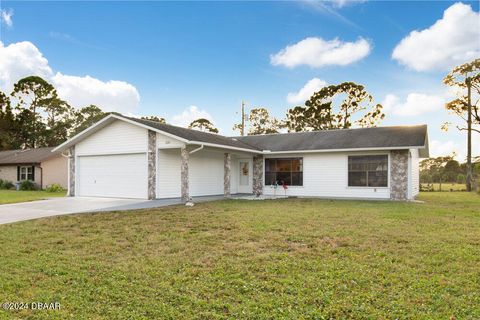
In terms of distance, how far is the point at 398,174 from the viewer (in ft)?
52.2

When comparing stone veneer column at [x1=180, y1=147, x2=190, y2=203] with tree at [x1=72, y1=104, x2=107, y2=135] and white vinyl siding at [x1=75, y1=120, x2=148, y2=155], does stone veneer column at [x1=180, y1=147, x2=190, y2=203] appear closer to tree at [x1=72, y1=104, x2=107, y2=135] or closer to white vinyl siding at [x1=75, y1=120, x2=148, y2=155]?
white vinyl siding at [x1=75, y1=120, x2=148, y2=155]

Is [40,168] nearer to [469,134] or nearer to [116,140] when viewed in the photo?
[116,140]

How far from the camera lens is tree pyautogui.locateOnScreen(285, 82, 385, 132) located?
3600 cm

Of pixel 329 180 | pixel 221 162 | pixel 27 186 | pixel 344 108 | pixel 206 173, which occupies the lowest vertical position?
pixel 27 186

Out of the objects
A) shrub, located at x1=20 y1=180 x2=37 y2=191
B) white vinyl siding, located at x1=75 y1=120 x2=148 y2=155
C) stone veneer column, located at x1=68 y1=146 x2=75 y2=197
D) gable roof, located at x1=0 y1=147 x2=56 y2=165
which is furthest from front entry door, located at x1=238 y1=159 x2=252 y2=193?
shrub, located at x1=20 y1=180 x2=37 y2=191

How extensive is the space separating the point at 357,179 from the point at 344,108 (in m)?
21.2

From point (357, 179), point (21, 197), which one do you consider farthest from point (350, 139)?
A: point (21, 197)

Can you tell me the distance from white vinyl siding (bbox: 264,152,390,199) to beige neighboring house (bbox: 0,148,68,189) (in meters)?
17.6

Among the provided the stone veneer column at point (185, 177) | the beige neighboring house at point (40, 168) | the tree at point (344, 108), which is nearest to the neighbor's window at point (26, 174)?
the beige neighboring house at point (40, 168)

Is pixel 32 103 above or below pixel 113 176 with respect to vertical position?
above

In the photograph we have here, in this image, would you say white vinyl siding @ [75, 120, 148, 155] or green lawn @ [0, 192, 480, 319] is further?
white vinyl siding @ [75, 120, 148, 155]

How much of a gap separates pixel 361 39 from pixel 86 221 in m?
15.0

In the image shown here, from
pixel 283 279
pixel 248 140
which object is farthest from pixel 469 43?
pixel 283 279

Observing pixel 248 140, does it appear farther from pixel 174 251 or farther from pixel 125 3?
pixel 174 251
